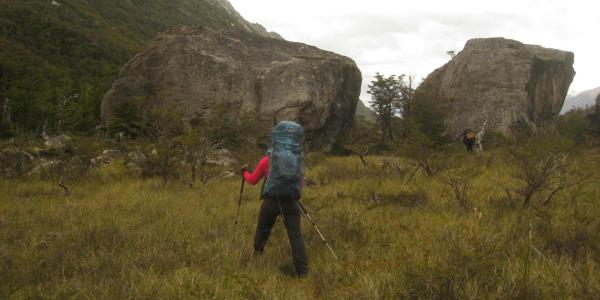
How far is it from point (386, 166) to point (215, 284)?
8790 mm

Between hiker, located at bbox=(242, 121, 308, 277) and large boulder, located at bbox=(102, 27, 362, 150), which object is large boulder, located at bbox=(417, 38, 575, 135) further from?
hiker, located at bbox=(242, 121, 308, 277)

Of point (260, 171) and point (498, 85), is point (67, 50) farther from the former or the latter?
point (260, 171)

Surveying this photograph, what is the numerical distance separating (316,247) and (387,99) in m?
22.2

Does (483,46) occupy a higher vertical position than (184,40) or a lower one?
higher

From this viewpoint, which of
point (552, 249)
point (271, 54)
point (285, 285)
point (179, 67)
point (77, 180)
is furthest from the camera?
point (271, 54)

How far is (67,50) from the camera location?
55188 millimetres

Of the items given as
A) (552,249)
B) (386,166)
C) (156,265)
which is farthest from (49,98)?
(552,249)

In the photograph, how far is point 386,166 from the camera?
1196cm

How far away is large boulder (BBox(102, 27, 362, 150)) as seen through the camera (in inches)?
736

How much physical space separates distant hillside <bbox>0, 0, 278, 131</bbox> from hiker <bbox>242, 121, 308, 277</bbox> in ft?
68.5

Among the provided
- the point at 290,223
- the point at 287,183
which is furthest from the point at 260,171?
the point at 290,223

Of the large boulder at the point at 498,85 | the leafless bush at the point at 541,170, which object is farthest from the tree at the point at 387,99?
the leafless bush at the point at 541,170

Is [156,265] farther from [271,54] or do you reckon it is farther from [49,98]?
[49,98]

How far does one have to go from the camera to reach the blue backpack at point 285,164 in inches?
175
